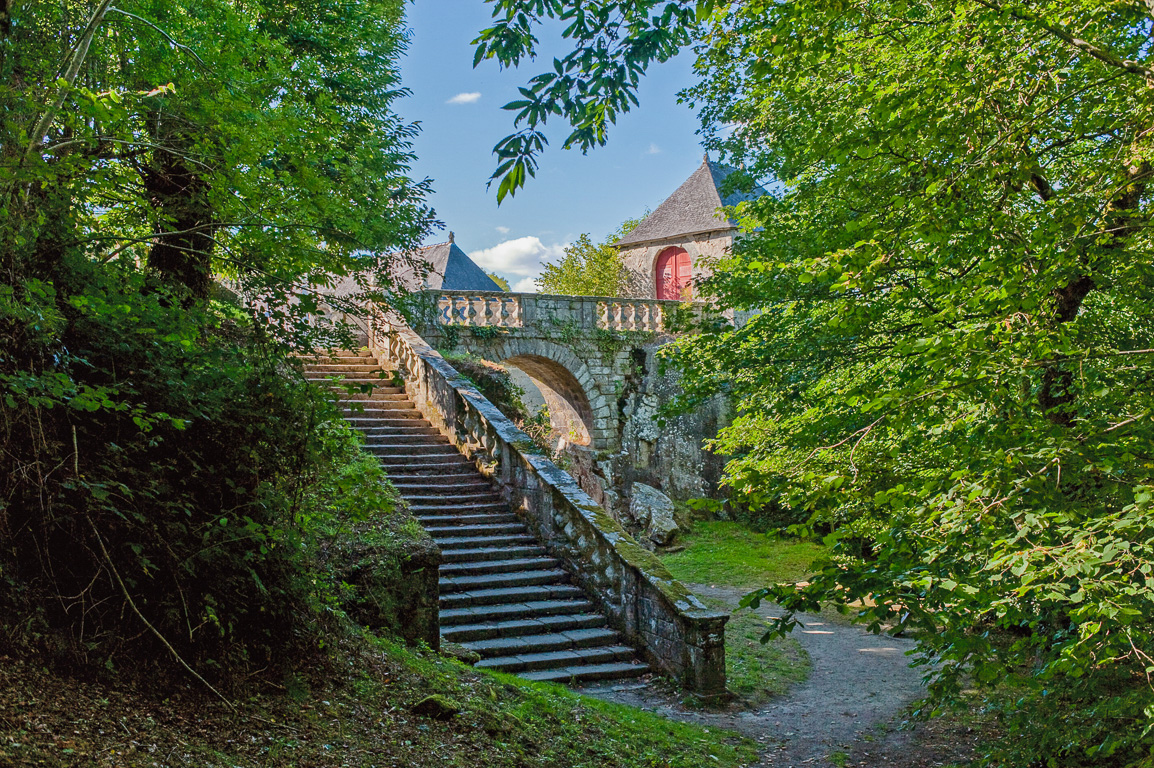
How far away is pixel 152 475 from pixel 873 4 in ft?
17.8

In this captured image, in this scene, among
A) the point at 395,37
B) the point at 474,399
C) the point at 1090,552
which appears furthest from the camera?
the point at 395,37

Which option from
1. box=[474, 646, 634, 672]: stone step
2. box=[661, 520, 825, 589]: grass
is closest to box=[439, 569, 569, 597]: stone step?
box=[474, 646, 634, 672]: stone step

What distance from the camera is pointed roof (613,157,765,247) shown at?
26.5 meters

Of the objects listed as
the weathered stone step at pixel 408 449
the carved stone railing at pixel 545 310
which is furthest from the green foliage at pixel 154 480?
the carved stone railing at pixel 545 310

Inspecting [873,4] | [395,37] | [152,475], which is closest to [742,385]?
[873,4]

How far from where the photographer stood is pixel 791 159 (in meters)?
8.23

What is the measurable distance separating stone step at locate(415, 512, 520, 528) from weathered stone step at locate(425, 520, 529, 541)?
5 cm

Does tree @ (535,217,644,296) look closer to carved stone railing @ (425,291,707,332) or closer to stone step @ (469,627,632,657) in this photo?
carved stone railing @ (425,291,707,332)

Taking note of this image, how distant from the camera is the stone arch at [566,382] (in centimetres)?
1716

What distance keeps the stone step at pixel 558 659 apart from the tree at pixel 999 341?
280 cm

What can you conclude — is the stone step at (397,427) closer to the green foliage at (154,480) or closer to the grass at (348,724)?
the grass at (348,724)

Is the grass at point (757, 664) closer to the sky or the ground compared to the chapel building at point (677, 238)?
closer to the ground

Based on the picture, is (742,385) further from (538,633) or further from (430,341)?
(430,341)

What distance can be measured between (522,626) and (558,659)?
550 millimetres
